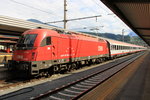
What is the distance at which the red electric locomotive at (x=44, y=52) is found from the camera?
402 inches

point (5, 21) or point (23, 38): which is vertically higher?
point (5, 21)

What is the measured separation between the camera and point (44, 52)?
35.7 ft

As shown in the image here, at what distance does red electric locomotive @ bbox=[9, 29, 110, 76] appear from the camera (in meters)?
10.2

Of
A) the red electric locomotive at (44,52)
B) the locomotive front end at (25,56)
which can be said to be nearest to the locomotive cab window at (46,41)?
the red electric locomotive at (44,52)

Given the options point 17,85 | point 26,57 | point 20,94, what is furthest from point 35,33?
point 20,94

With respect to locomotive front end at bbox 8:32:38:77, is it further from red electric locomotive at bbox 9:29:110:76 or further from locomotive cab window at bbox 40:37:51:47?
locomotive cab window at bbox 40:37:51:47

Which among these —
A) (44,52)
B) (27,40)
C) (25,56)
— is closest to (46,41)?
(44,52)

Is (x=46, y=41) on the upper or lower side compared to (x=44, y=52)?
upper

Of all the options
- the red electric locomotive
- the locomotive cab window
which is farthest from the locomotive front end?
the locomotive cab window

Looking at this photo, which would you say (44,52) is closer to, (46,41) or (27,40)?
(46,41)

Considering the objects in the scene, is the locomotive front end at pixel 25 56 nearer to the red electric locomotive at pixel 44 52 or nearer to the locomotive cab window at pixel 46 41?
the red electric locomotive at pixel 44 52

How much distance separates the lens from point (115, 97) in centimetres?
727

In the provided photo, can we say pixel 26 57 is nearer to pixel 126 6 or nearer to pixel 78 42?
pixel 78 42

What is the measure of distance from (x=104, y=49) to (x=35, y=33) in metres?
15.1
